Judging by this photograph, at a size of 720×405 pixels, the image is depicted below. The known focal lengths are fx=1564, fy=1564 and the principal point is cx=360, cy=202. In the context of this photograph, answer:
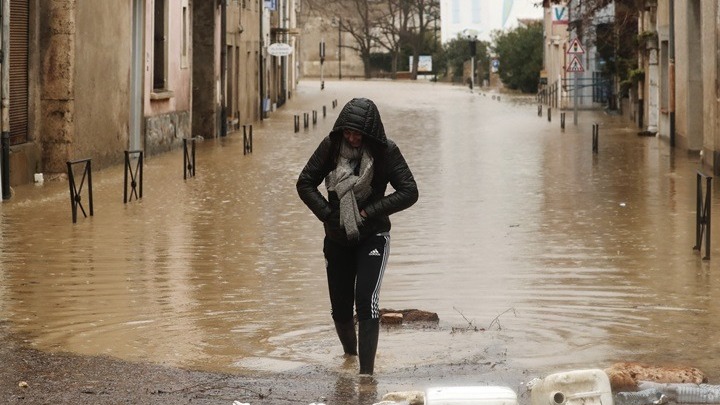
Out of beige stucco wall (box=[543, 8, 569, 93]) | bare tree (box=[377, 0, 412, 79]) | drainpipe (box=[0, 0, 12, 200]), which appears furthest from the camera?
bare tree (box=[377, 0, 412, 79])

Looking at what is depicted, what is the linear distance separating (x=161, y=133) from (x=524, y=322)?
2261 cm

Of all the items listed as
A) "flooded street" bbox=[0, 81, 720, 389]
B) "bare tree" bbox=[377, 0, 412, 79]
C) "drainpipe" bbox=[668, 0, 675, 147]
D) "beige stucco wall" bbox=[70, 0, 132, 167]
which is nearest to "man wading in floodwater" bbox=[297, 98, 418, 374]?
"flooded street" bbox=[0, 81, 720, 389]

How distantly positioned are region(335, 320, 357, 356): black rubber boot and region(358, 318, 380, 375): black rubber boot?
52 cm

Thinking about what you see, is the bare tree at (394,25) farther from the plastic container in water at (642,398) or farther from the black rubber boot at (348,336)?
the plastic container in water at (642,398)

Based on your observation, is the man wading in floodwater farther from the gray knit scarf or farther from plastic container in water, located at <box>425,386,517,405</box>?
plastic container in water, located at <box>425,386,517,405</box>

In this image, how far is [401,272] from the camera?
44.2 feet

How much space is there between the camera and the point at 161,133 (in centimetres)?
3256

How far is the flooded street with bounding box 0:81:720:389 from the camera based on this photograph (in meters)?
9.69

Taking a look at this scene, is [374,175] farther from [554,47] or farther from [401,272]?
[554,47]

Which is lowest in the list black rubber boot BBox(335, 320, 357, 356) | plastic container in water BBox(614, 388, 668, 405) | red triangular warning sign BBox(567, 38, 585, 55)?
plastic container in water BBox(614, 388, 668, 405)

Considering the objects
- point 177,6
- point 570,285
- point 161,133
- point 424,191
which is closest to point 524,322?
point 570,285

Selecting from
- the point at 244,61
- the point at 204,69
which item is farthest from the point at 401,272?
the point at 244,61

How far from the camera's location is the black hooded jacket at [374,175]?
868 cm

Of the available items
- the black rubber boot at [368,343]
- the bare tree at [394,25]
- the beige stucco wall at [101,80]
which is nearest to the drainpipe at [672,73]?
the beige stucco wall at [101,80]
